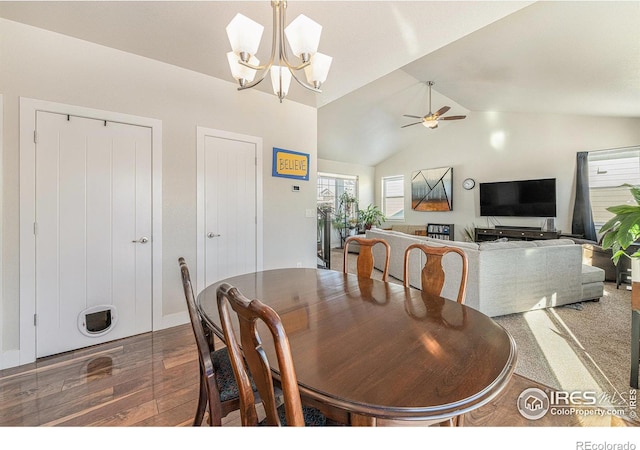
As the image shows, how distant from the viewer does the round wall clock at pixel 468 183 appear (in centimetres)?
662

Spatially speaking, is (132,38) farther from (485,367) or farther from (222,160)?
(485,367)

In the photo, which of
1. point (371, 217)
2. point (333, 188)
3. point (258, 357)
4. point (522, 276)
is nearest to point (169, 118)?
point (258, 357)

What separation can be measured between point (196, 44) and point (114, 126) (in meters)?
1.04

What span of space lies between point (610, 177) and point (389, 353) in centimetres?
633

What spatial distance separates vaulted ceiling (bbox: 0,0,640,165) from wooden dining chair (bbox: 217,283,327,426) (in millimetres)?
2116

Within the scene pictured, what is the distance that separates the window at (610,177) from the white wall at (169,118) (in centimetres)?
517

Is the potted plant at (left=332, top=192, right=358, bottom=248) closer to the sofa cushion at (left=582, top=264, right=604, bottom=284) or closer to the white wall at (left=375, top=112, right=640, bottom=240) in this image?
the white wall at (left=375, top=112, right=640, bottom=240)

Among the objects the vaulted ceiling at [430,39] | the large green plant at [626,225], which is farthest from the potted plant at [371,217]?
the large green plant at [626,225]

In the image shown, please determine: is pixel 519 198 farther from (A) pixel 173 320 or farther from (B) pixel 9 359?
(B) pixel 9 359

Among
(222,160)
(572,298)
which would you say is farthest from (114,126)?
(572,298)

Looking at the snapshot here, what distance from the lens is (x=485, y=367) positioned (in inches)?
31.0

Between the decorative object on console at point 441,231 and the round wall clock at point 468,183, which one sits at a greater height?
the round wall clock at point 468,183

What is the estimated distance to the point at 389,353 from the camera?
867 mm

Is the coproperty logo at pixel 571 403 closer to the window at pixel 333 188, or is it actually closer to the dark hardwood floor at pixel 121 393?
the dark hardwood floor at pixel 121 393
